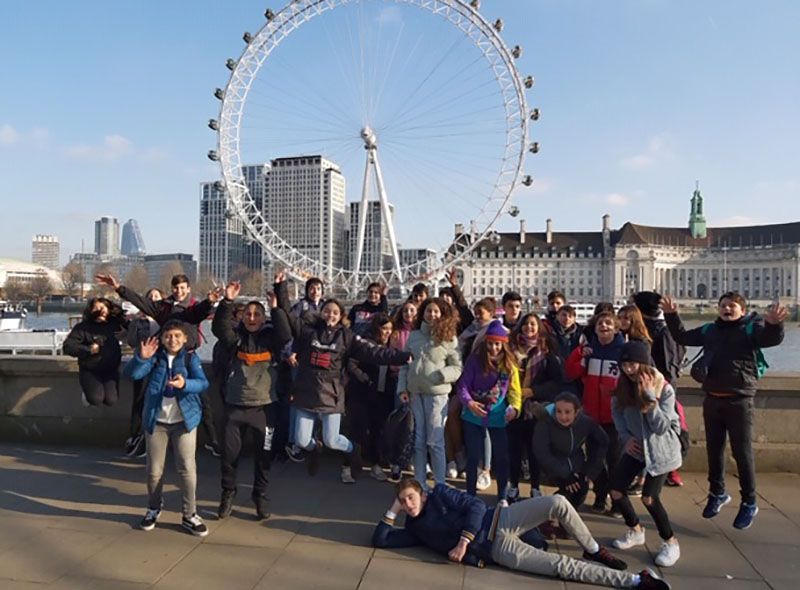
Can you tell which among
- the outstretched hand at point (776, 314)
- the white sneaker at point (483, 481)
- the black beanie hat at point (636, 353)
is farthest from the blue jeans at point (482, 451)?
the outstretched hand at point (776, 314)

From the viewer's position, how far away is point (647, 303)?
7.01 meters

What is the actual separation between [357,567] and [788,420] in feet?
16.3

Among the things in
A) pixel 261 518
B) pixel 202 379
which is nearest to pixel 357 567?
pixel 261 518

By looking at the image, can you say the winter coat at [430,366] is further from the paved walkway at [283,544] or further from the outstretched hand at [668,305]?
the outstretched hand at [668,305]

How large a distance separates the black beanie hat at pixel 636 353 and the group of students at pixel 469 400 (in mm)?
11

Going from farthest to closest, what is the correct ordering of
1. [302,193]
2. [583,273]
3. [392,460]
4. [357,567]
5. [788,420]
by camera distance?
[583,273], [302,193], [788,420], [392,460], [357,567]

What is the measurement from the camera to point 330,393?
258 inches

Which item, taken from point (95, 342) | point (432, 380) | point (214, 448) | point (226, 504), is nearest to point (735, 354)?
point (432, 380)

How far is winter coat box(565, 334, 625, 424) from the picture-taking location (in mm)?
6074

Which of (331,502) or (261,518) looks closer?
(261,518)

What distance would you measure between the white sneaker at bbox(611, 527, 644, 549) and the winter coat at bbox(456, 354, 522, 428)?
4.31 feet

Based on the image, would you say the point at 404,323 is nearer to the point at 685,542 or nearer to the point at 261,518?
the point at 261,518

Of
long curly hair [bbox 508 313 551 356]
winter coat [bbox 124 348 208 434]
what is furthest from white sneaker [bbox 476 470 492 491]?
winter coat [bbox 124 348 208 434]

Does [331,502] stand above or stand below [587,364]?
below
